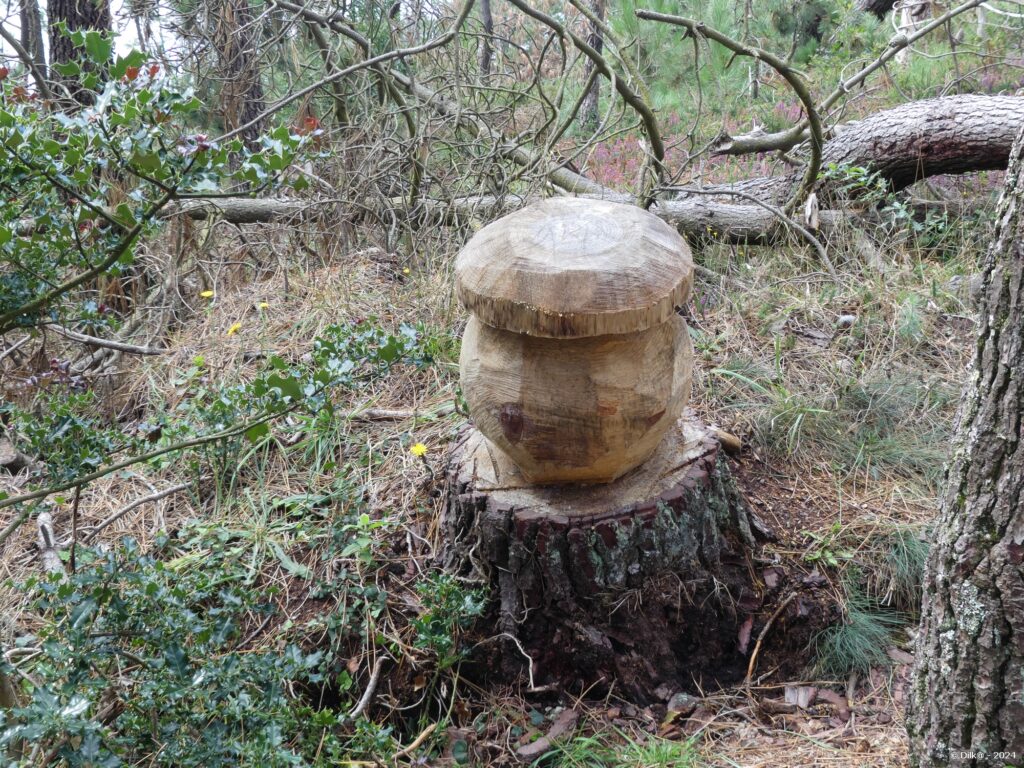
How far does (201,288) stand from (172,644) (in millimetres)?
3325

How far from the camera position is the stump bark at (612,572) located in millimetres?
2348

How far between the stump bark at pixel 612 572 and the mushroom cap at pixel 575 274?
63cm

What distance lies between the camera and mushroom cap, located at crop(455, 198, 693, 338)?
1.93 metres

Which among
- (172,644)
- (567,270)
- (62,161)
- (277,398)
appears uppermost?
(62,161)

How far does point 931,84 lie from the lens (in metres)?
6.46

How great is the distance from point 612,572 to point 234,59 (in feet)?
11.8

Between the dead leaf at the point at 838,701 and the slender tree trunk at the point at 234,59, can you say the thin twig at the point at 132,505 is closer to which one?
the dead leaf at the point at 838,701

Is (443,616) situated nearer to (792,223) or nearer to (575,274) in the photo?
(575,274)

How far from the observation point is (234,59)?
14.5 ft

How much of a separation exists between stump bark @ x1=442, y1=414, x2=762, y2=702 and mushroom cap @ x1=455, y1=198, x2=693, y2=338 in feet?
2.06

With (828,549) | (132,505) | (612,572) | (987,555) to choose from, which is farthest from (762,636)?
(132,505)

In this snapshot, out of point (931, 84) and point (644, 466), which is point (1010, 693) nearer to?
point (644, 466)

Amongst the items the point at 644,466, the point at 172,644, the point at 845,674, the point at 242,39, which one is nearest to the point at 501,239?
the point at 644,466

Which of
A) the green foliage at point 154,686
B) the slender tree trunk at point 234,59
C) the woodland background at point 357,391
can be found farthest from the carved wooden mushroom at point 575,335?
the slender tree trunk at point 234,59
